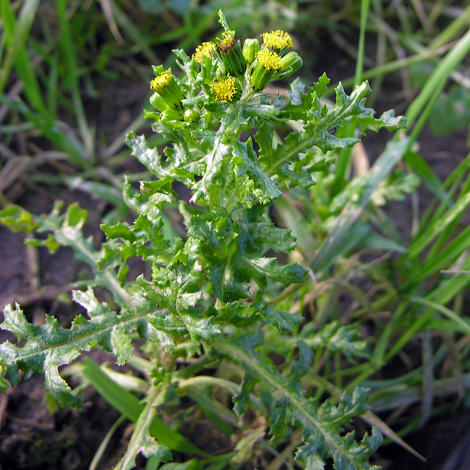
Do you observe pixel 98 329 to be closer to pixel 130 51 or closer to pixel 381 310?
pixel 381 310

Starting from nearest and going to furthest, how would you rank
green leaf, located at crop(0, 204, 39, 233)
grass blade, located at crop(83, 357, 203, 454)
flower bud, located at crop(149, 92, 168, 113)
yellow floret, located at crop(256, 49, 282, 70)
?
yellow floret, located at crop(256, 49, 282, 70) < flower bud, located at crop(149, 92, 168, 113) < grass blade, located at crop(83, 357, 203, 454) < green leaf, located at crop(0, 204, 39, 233)

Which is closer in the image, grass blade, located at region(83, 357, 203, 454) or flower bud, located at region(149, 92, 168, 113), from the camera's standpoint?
flower bud, located at region(149, 92, 168, 113)

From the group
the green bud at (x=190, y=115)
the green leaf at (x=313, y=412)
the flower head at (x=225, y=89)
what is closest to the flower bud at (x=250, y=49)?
the flower head at (x=225, y=89)

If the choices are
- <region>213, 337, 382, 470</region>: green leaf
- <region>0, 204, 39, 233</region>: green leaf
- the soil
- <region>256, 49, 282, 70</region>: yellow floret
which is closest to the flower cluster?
<region>256, 49, 282, 70</region>: yellow floret

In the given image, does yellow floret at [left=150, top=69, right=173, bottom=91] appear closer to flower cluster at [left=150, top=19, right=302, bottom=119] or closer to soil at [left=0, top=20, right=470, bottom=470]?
flower cluster at [left=150, top=19, right=302, bottom=119]

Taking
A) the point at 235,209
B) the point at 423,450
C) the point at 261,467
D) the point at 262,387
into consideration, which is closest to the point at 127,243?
the point at 235,209

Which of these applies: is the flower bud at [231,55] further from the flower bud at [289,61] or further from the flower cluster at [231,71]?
the flower bud at [289,61]
